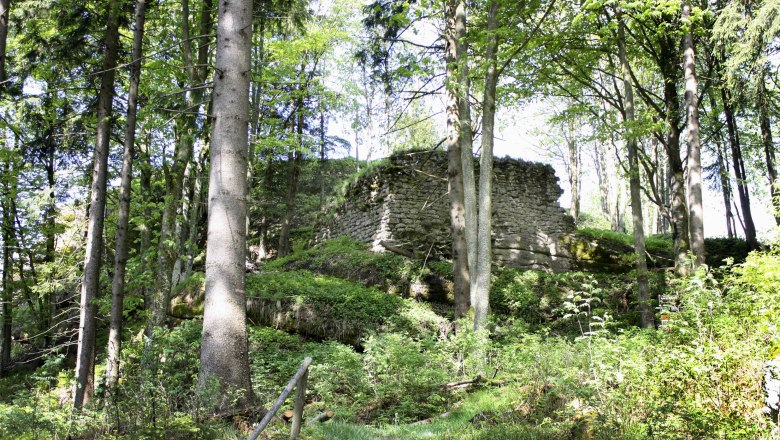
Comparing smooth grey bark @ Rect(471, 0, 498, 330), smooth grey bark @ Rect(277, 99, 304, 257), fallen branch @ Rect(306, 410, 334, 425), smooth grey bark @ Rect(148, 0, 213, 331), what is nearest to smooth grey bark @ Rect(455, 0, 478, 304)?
smooth grey bark @ Rect(471, 0, 498, 330)

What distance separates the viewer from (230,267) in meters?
5.02

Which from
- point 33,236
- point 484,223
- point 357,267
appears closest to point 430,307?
point 357,267

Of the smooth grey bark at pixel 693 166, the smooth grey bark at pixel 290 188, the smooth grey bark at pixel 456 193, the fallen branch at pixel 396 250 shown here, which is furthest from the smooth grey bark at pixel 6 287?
the smooth grey bark at pixel 693 166

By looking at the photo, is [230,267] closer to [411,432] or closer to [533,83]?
[411,432]

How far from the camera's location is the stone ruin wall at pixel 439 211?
15039mm

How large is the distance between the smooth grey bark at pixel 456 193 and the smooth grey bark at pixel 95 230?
249 inches

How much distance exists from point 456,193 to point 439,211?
204 inches

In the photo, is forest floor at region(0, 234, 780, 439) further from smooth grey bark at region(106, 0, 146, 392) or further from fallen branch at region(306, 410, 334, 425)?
smooth grey bark at region(106, 0, 146, 392)

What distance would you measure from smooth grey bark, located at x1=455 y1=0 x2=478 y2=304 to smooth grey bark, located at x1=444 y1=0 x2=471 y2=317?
12 centimetres

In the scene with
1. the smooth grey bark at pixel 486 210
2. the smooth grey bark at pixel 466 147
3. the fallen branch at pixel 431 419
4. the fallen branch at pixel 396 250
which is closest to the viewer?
the fallen branch at pixel 431 419

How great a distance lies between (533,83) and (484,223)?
5896 mm

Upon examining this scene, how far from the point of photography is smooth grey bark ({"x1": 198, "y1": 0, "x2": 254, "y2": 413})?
187 inches

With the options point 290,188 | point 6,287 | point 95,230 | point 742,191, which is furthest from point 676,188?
point 6,287

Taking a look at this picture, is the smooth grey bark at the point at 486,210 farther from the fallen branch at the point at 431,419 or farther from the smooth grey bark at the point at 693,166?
the smooth grey bark at the point at 693,166
